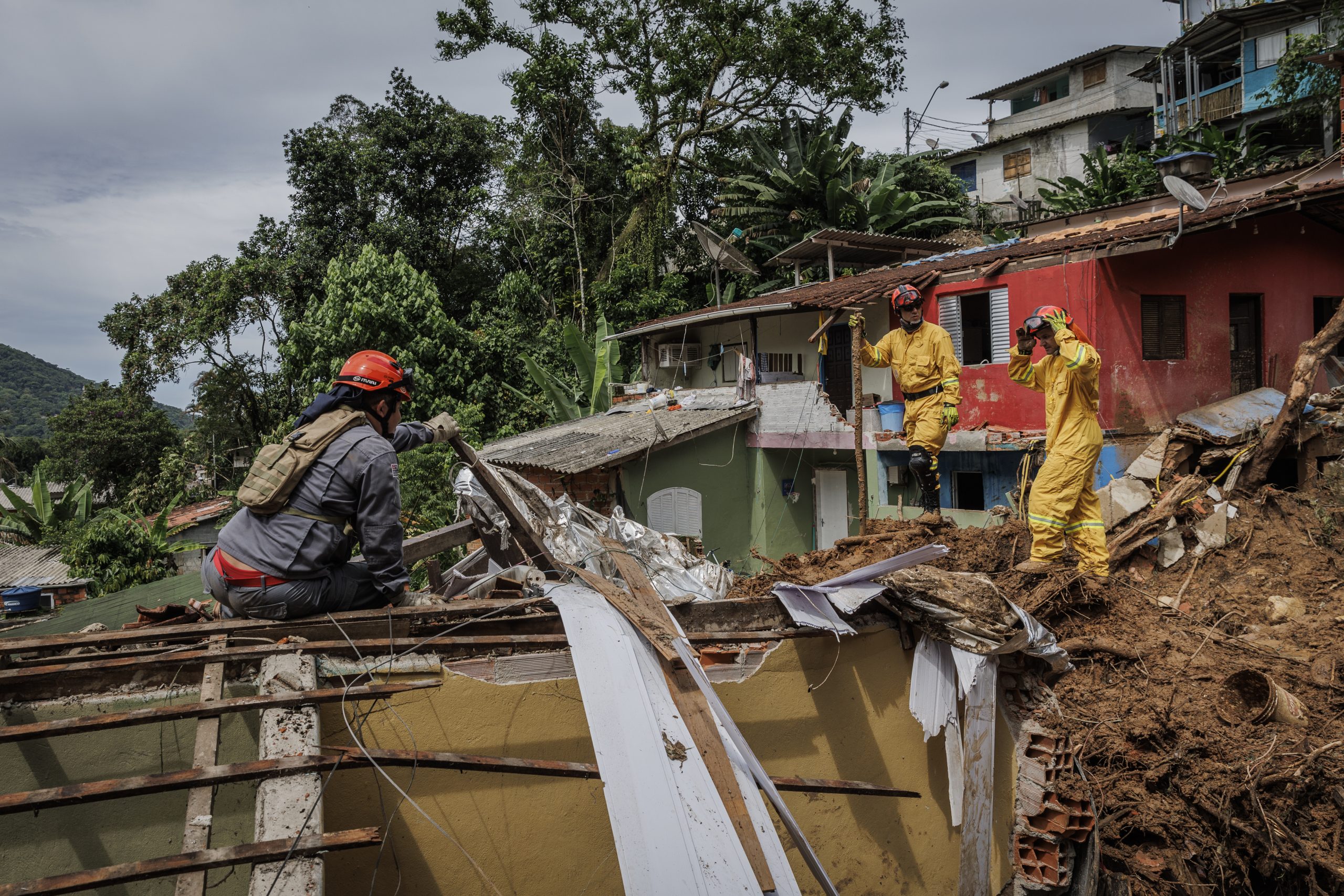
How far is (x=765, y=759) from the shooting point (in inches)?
165

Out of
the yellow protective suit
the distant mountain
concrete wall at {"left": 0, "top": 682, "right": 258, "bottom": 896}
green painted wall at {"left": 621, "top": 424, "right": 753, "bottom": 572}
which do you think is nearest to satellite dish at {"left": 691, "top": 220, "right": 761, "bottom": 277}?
green painted wall at {"left": 621, "top": 424, "right": 753, "bottom": 572}

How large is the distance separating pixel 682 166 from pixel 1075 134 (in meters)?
15.7

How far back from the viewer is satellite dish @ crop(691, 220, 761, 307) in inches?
720

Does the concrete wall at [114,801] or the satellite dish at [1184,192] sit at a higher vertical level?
the satellite dish at [1184,192]

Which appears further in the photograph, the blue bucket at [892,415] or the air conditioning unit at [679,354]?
the air conditioning unit at [679,354]

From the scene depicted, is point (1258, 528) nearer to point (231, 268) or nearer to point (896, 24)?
point (896, 24)

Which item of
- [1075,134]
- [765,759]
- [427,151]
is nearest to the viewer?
[765,759]

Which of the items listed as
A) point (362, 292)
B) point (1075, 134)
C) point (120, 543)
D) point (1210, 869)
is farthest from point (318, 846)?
point (1075, 134)

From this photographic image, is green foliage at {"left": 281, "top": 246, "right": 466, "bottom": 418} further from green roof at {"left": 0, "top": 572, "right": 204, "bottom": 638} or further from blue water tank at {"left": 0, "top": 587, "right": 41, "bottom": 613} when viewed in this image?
blue water tank at {"left": 0, "top": 587, "right": 41, "bottom": 613}

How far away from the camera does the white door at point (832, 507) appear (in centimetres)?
1499

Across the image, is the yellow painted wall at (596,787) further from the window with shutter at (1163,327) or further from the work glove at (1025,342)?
the window with shutter at (1163,327)

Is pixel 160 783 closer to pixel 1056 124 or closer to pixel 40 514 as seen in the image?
pixel 40 514

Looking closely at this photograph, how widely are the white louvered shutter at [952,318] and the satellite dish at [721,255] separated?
6761 millimetres

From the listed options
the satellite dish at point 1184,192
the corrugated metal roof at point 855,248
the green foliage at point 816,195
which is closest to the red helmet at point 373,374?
the satellite dish at point 1184,192
